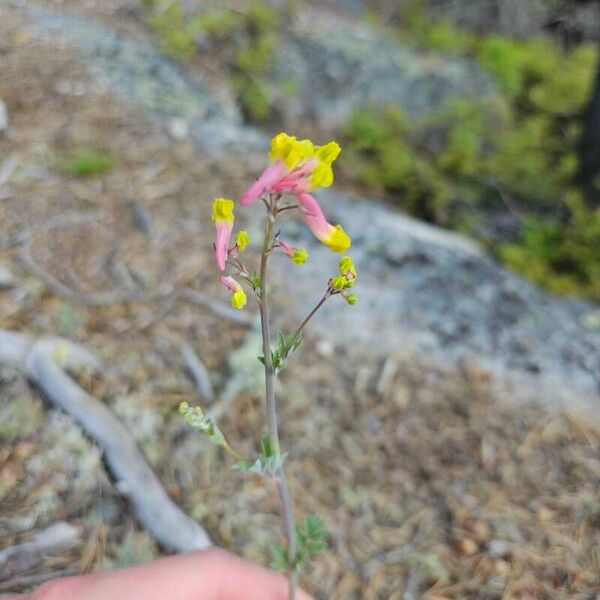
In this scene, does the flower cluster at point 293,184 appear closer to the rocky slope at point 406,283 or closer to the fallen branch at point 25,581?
the fallen branch at point 25,581

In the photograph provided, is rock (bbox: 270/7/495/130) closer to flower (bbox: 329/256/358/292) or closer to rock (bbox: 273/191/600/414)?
rock (bbox: 273/191/600/414)

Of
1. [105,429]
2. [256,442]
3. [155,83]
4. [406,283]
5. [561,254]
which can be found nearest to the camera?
[105,429]

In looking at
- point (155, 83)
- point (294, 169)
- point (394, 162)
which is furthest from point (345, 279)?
point (155, 83)

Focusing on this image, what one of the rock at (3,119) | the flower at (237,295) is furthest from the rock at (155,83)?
Result: the flower at (237,295)

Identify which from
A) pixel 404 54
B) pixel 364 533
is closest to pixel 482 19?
pixel 404 54

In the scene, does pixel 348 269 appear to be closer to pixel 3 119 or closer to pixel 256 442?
pixel 256 442

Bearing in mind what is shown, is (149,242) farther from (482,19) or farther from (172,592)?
(482,19)
